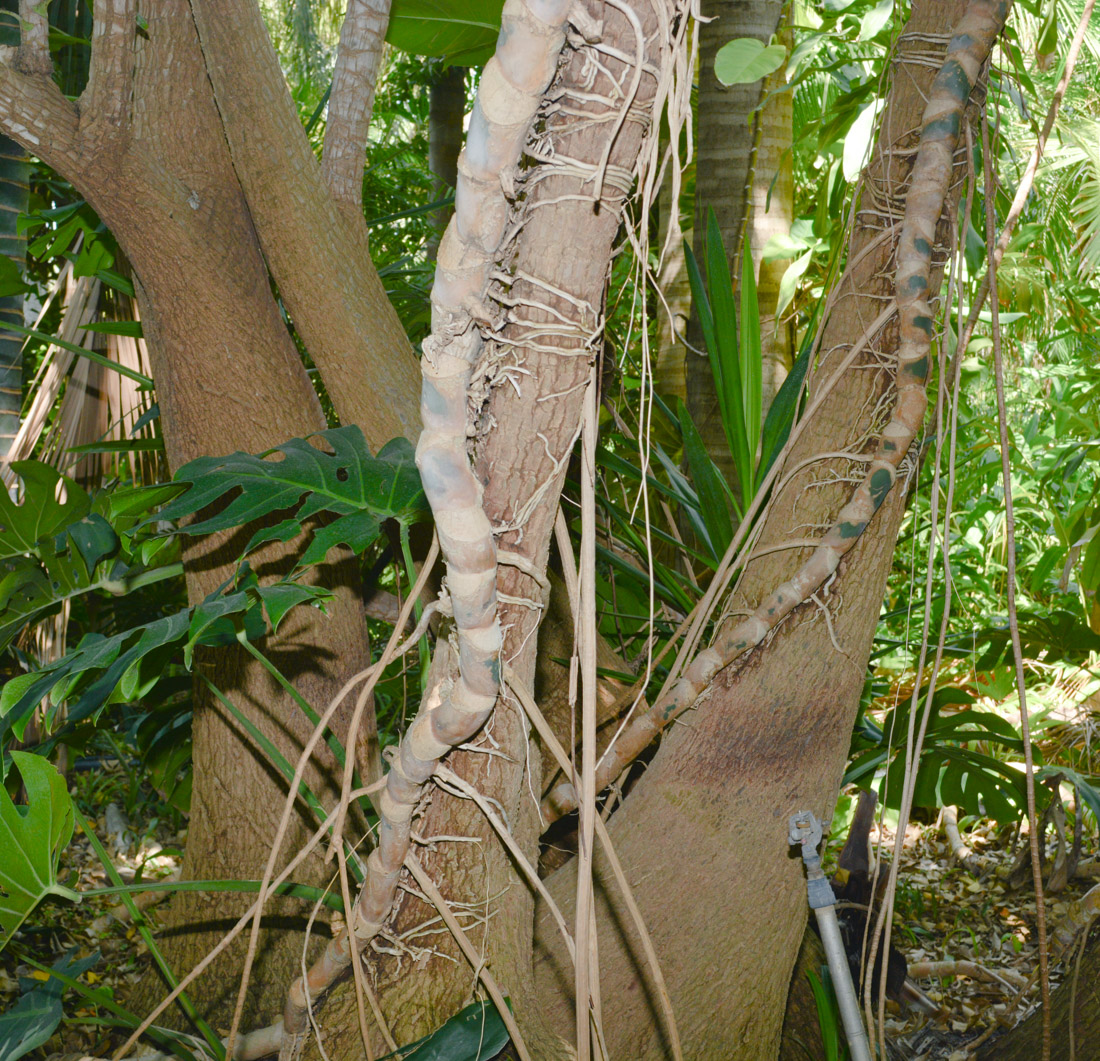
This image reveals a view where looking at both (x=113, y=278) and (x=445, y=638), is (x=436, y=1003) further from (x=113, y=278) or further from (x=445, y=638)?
(x=113, y=278)

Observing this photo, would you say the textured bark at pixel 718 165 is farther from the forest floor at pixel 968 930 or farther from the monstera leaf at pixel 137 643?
the monstera leaf at pixel 137 643

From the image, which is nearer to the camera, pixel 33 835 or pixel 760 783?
pixel 33 835

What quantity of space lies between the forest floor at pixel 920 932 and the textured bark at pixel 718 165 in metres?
0.97

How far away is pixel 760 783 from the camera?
3.32 feet

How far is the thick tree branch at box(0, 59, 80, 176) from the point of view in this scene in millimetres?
1016

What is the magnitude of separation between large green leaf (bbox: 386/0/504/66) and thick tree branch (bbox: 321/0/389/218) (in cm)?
15

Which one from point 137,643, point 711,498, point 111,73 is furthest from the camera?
point 711,498

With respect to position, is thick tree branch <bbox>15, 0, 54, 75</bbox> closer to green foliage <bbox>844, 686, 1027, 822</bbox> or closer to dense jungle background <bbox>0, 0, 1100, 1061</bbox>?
dense jungle background <bbox>0, 0, 1100, 1061</bbox>

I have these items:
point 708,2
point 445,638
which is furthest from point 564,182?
point 708,2

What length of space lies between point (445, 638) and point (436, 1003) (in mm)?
370

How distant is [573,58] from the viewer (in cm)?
56

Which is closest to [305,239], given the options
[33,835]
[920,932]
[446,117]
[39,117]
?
[39,117]

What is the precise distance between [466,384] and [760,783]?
0.68 m

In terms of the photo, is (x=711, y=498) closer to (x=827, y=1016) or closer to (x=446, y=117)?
(x=827, y=1016)
